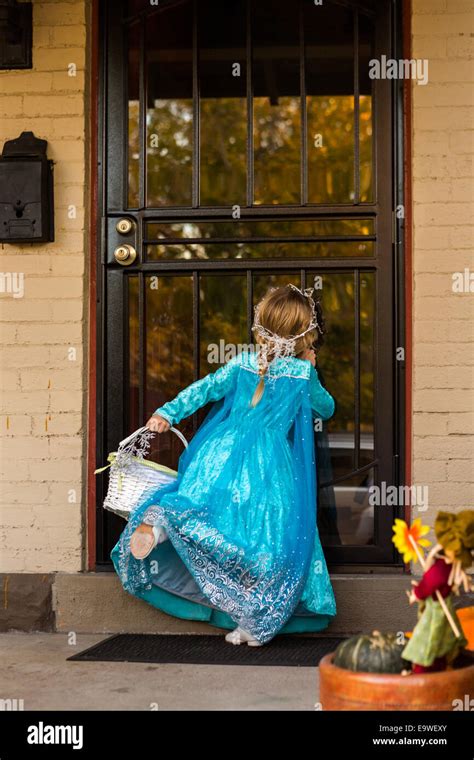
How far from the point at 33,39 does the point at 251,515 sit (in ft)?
8.41

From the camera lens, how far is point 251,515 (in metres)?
4.71

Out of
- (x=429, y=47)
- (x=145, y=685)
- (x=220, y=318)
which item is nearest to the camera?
(x=145, y=685)

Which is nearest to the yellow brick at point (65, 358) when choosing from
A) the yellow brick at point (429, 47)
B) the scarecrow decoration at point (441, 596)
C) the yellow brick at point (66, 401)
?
the yellow brick at point (66, 401)

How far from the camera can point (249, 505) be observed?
15.5 feet

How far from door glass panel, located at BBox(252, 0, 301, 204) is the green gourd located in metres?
2.90

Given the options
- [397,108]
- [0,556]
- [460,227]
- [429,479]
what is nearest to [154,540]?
[0,556]

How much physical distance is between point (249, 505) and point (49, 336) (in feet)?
4.37

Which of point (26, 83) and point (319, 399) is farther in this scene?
point (26, 83)

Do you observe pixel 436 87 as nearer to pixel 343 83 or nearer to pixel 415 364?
pixel 343 83

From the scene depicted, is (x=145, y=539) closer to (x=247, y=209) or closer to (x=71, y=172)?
(x=247, y=209)

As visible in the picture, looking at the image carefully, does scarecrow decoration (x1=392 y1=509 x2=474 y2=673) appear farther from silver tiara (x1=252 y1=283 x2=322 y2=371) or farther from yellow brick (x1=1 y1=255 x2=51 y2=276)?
yellow brick (x1=1 y1=255 x2=51 y2=276)

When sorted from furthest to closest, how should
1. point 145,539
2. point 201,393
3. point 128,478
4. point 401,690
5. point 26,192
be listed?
point 26,192
point 201,393
point 128,478
point 145,539
point 401,690

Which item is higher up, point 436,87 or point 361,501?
point 436,87

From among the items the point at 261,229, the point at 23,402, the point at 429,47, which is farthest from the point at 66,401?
the point at 429,47
